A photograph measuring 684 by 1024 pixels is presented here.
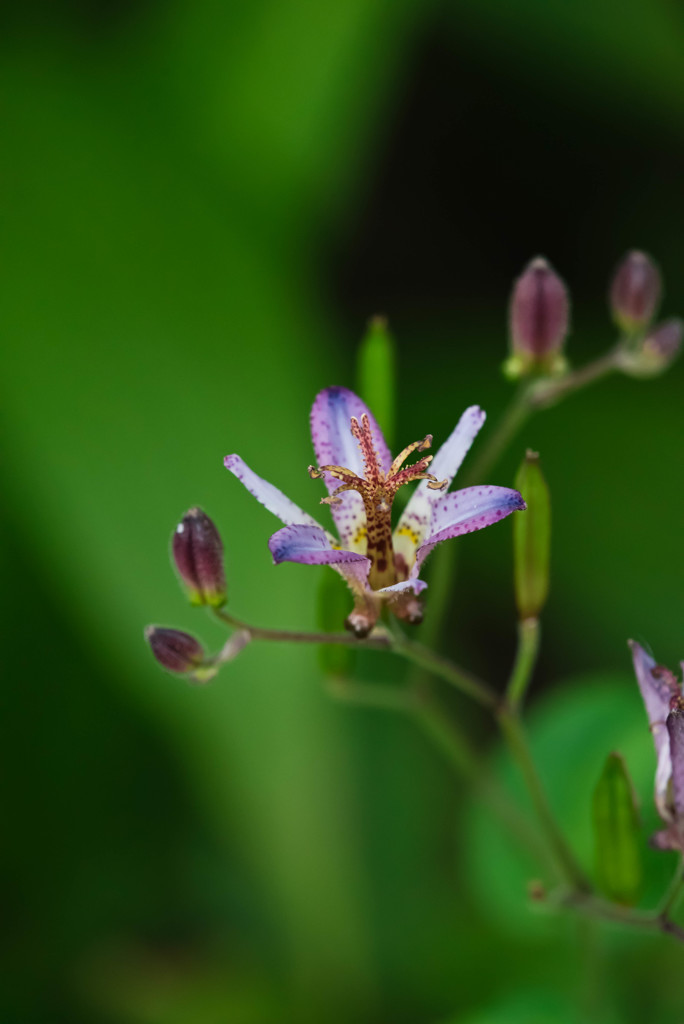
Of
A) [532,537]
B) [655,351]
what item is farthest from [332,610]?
[655,351]

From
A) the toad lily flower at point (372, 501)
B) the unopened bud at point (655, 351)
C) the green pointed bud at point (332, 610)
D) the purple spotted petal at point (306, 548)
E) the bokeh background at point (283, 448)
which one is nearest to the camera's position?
the purple spotted petal at point (306, 548)

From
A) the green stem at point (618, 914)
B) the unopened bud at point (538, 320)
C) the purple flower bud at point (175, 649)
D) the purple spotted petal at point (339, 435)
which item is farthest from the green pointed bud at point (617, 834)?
the unopened bud at point (538, 320)

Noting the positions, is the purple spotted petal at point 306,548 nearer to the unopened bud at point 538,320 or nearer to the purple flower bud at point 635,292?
the unopened bud at point 538,320

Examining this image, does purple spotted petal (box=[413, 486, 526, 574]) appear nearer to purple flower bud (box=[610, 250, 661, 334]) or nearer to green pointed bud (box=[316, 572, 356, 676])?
green pointed bud (box=[316, 572, 356, 676])

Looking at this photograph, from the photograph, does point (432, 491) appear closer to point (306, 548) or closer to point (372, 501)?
point (372, 501)

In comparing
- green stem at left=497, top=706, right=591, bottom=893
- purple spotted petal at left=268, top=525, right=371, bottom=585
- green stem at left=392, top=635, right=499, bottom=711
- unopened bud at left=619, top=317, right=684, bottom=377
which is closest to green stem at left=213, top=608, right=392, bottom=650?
green stem at left=392, top=635, right=499, bottom=711

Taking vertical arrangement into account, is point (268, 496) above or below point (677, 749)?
above
